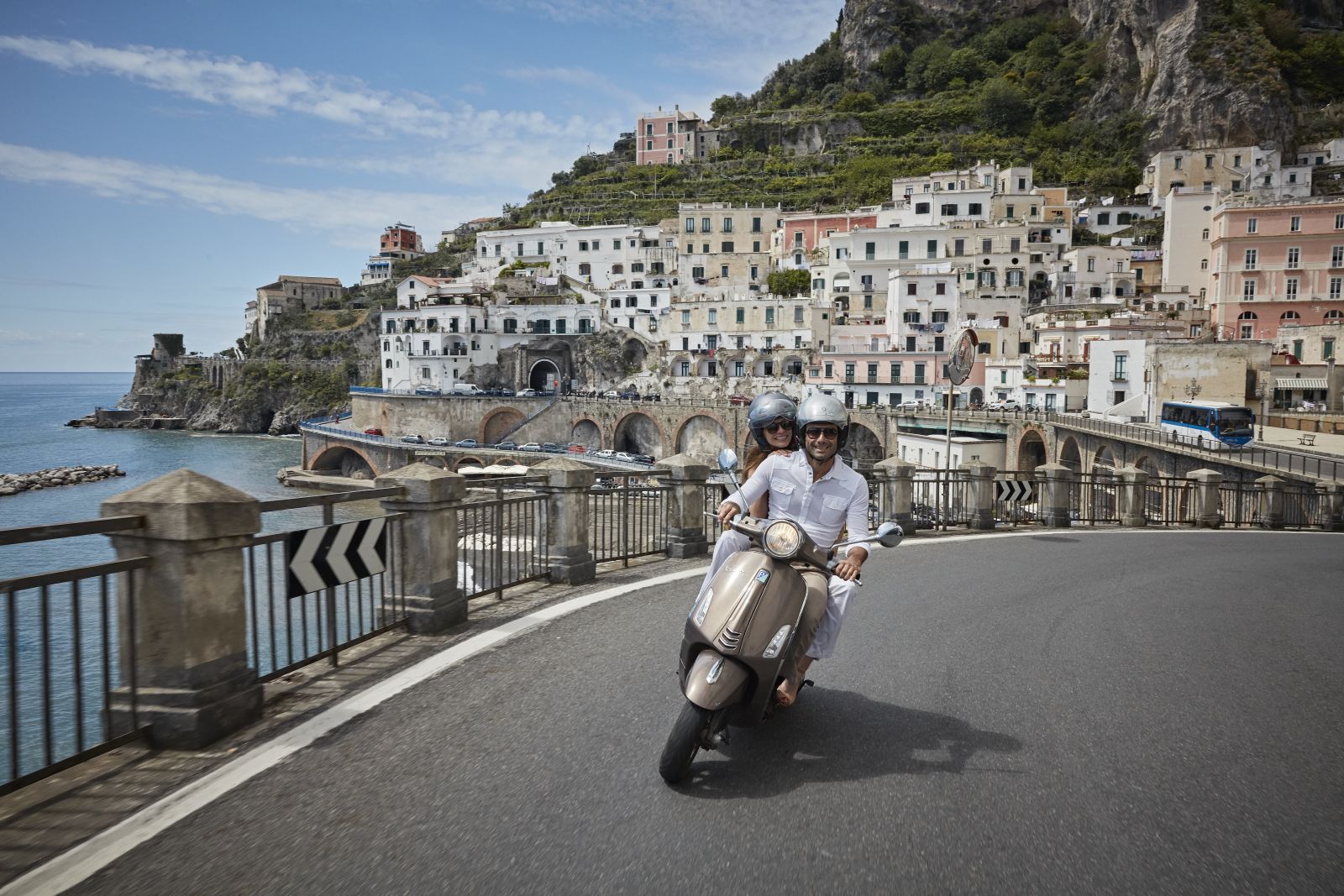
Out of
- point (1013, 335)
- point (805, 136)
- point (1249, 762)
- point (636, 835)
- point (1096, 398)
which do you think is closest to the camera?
point (636, 835)

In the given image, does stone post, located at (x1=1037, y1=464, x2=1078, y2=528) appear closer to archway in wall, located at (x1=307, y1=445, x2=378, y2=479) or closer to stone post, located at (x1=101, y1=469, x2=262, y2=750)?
stone post, located at (x1=101, y1=469, x2=262, y2=750)

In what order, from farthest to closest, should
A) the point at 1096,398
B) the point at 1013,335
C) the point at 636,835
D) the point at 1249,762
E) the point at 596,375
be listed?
the point at 596,375
the point at 1013,335
the point at 1096,398
the point at 1249,762
the point at 636,835

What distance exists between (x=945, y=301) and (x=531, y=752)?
61.3m

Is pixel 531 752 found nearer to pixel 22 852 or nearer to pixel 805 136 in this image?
pixel 22 852

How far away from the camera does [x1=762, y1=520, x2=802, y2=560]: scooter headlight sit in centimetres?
393

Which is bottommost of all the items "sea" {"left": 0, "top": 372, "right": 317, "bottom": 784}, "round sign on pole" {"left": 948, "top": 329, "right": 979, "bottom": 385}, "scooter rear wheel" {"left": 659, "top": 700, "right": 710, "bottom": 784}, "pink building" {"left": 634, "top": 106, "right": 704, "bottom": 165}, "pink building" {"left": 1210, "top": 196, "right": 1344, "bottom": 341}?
"sea" {"left": 0, "top": 372, "right": 317, "bottom": 784}

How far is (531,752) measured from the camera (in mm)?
4273

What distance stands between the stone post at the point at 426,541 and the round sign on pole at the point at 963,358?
19.7 meters

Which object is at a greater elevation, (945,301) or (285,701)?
(945,301)

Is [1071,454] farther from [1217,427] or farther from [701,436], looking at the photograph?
[701,436]

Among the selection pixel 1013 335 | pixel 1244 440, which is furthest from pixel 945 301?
pixel 1244 440

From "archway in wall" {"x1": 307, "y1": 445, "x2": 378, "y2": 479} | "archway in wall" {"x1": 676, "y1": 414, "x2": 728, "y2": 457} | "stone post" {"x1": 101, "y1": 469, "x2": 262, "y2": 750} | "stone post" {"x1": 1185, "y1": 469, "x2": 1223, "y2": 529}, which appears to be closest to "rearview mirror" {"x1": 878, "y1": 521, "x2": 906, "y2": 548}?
"stone post" {"x1": 101, "y1": 469, "x2": 262, "y2": 750}

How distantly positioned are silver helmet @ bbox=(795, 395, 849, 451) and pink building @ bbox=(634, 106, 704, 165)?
119 m

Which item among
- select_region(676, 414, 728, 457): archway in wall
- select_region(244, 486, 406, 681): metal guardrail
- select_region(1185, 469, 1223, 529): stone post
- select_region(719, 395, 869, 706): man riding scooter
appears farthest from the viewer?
select_region(676, 414, 728, 457): archway in wall
